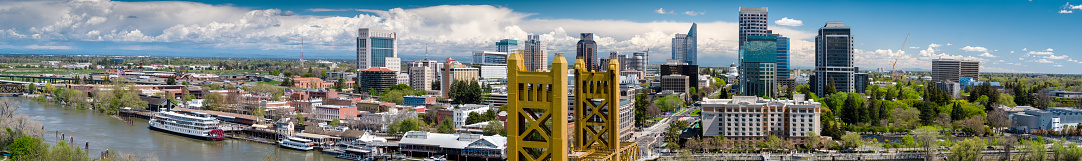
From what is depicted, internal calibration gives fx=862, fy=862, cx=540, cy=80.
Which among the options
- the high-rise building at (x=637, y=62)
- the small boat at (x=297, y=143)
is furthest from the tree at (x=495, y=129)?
the high-rise building at (x=637, y=62)

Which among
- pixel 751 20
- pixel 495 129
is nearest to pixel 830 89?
pixel 495 129

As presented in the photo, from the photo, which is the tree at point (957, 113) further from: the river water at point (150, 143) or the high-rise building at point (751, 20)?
the high-rise building at point (751, 20)

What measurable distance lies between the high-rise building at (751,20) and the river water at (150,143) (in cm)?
3093

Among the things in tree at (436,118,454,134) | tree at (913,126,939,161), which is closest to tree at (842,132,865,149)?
tree at (913,126,939,161)

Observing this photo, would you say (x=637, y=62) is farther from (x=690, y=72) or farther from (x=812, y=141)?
(x=812, y=141)

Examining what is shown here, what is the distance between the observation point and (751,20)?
4309cm

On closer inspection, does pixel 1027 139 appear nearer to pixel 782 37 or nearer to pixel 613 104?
pixel 613 104

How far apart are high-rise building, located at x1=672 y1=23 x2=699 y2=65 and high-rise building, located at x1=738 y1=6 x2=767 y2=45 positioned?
28.2 ft

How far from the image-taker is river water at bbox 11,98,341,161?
1303 cm

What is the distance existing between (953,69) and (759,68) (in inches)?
422

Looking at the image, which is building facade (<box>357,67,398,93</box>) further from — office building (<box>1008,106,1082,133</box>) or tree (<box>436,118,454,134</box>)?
office building (<box>1008,106,1082,133</box>)

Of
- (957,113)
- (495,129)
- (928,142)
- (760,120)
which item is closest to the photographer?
(928,142)

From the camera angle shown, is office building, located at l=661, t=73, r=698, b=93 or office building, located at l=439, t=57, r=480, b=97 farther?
office building, located at l=661, t=73, r=698, b=93

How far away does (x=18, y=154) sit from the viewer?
10.2m
